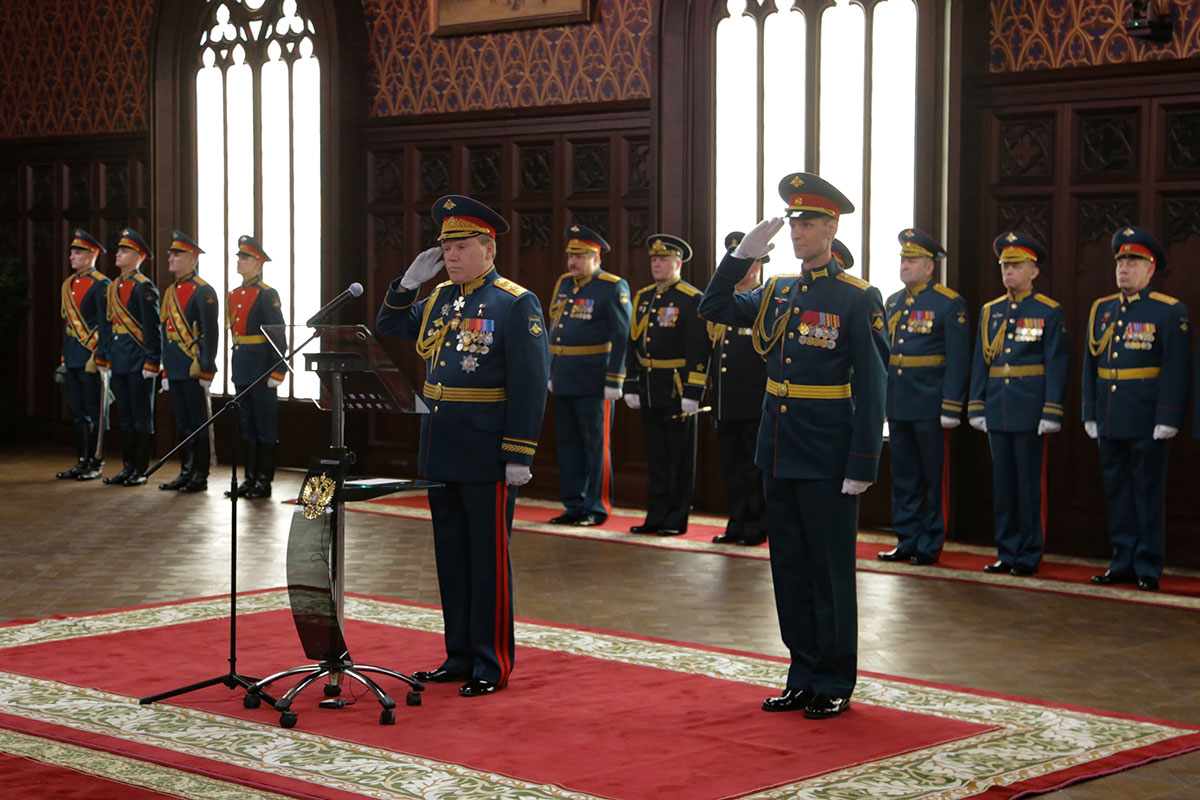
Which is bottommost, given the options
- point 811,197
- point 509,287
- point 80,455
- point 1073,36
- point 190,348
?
point 80,455

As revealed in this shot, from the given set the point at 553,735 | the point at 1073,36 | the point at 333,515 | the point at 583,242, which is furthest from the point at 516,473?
the point at 1073,36

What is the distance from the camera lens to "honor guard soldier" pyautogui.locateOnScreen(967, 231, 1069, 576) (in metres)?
7.96

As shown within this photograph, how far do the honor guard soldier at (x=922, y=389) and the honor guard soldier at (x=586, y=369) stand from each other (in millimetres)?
1737

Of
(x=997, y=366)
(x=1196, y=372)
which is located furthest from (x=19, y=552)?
(x=1196, y=372)

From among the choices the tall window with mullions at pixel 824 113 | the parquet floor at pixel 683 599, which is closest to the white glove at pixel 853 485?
the parquet floor at pixel 683 599

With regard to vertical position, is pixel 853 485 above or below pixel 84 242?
below

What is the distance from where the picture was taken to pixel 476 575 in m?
5.27

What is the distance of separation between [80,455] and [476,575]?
24.2ft

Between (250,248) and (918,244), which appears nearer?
(918,244)

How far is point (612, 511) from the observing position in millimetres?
10469

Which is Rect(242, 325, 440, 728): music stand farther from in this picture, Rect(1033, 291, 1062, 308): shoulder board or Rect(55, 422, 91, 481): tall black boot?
Rect(55, 422, 91, 481): tall black boot

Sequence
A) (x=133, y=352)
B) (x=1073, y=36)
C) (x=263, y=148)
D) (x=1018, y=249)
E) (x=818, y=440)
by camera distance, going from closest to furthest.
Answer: (x=818, y=440)
(x=1018, y=249)
(x=1073, y=36)
(x=133, y=352)
(x=263, y=148)

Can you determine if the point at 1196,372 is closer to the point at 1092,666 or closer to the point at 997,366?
the point at 997,366

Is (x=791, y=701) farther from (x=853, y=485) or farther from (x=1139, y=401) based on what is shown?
(x=1139, y=401)
